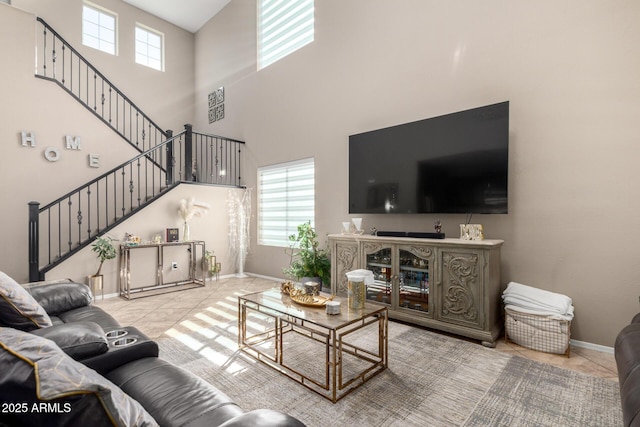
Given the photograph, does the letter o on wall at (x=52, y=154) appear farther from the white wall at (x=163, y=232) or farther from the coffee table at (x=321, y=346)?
the coffee table at (x=321, y=346)

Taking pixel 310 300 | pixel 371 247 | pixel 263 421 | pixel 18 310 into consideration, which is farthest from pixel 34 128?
pixel 263 421

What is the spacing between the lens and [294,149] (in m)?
5.37

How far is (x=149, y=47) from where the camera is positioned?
7223 mm

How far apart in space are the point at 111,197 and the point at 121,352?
536cm

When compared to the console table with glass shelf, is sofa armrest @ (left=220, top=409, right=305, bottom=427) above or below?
above

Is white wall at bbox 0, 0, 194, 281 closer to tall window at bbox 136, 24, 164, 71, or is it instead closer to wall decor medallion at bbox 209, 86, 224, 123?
tall window at bbox 136, 24, 164, 71

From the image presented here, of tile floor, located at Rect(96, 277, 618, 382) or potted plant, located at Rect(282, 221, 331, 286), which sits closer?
tile floor, located at Rect(96, 277, 618, 382)

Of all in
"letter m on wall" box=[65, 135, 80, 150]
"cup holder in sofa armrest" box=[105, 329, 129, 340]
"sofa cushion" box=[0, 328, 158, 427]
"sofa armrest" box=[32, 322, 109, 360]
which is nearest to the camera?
"sofa cushion" box=[0, 328, 158, 427]

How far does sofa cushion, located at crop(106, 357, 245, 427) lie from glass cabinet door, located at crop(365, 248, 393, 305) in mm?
2586

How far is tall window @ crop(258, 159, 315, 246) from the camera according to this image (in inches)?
206

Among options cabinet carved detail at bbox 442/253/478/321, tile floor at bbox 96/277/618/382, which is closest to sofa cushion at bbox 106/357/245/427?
tile floor at bbox 96/277/618/382

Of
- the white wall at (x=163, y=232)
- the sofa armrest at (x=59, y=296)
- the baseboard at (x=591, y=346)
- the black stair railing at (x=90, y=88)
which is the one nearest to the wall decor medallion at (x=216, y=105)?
the black stair railing at (x=90, y=88)

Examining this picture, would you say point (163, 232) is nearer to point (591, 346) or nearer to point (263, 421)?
point (263, 421)

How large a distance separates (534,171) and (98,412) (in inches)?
145
